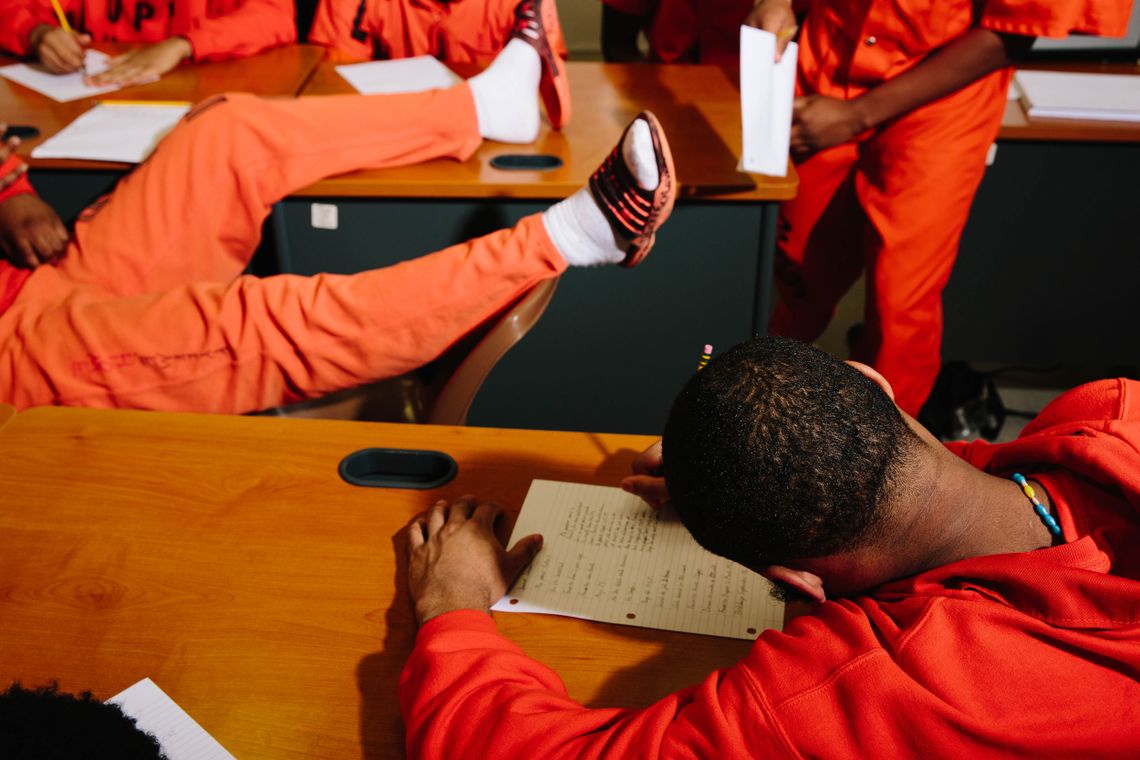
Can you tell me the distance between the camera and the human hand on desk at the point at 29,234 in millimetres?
1541

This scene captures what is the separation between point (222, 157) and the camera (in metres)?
1.59

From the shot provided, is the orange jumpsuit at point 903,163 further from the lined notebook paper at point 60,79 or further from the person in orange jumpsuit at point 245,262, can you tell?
the lined notebook paper at point 60,79

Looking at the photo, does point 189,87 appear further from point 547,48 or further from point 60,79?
point 547,48

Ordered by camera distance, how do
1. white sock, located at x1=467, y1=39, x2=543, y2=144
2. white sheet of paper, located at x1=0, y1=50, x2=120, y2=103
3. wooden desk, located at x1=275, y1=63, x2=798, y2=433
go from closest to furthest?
wooden desk, located at x1=275, y1=63, x2=798, y2=433 < white sock, located at x1=467, y1=39, x2=543, y2=144 < white sheet of paper, located at x1=0, y1=50, x2=120, y2=103

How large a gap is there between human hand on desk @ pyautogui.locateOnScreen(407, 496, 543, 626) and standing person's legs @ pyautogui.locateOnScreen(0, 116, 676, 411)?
0.47 meters

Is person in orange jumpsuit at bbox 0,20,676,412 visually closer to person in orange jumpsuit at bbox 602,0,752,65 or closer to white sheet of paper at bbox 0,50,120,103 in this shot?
white sheet of paper at bbox 0,50,120,103

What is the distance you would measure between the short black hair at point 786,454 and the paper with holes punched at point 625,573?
0.45ft

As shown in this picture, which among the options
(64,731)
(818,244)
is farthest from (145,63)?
(64,731)

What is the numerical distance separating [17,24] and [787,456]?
232 cm

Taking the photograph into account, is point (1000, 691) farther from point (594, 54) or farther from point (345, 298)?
point (594, 54)

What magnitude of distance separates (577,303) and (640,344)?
6.5 inches

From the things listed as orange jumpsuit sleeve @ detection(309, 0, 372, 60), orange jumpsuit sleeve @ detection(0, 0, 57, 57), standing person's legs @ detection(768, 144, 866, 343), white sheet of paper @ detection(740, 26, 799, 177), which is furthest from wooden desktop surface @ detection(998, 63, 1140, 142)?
orange jumpsuit sleeve @ detection(0, 0, 57, 57)

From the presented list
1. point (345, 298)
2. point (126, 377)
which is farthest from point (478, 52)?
point (126, 377)

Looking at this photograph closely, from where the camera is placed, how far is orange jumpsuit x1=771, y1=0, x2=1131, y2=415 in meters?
1.67
